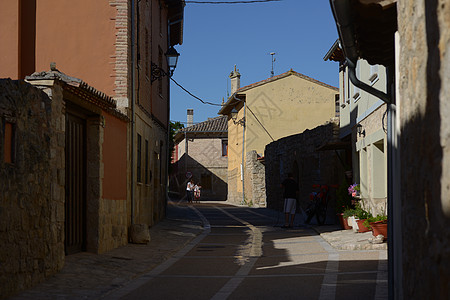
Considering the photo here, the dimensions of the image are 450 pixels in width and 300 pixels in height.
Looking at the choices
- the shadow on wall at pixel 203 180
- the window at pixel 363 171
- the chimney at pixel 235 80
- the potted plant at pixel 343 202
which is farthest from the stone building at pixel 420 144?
the shadow on wall at pixel 203 180

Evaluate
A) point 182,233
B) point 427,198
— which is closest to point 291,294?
point 427,198

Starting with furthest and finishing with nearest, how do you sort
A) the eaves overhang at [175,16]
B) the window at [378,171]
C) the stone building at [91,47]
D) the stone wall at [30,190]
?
the eaves overhang at [175,16] → the window at [378,171] → the stone building at [91,47] → the stone wall at [30,190]

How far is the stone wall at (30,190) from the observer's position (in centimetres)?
732

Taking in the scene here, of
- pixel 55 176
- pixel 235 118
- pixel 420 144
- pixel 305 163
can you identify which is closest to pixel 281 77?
pixel 235 118

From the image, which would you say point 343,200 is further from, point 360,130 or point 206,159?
point 206,159

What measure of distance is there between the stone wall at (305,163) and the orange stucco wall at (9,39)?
1059 cm

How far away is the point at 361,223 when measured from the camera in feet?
47.3

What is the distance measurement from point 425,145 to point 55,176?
248 inches

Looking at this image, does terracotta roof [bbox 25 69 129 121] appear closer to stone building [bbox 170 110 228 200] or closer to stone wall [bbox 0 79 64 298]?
stone wall [bbox 0 79 64 298]

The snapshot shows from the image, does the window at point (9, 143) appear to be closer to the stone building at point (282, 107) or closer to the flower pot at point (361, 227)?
the flower pot at point (361, 227)

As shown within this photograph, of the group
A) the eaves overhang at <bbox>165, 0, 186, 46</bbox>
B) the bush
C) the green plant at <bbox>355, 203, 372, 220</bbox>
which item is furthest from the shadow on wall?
the green plant at <bbox>355, 203, 372, 220</bbox>

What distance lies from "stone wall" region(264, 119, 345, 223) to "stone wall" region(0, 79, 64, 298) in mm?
12483

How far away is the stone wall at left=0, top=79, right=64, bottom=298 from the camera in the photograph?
7.32 meters

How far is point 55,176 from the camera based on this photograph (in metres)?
9.16
